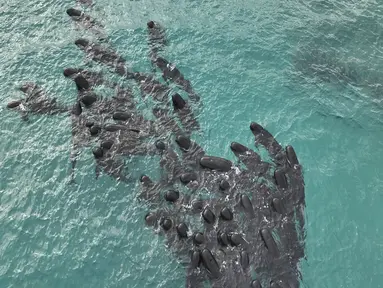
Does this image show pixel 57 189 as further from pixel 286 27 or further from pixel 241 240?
pixel 286 27

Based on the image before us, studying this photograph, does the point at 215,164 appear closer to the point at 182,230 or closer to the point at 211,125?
the point at 211,125

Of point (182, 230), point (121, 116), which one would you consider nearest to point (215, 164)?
point (182, 230)

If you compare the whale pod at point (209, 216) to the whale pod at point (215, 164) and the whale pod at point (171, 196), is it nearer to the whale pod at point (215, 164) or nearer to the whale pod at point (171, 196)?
the whale pod at point (171, 196)

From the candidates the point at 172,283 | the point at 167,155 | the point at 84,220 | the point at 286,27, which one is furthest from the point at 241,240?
the point at 286,27

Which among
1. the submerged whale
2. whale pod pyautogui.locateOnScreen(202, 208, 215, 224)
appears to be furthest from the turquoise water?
whale pod pyautogui.locateOnScreen(202, 208, 215, 224)

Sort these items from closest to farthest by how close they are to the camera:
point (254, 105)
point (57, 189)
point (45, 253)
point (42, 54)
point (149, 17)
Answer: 1. point (45, 253)
2. point (57, 189)
3. point (254, 105)
4. point (42, 54)
5. point (149, 17)

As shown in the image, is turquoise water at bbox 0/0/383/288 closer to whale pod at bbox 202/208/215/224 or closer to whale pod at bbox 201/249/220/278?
whale pod at bbox 201/249/220/278

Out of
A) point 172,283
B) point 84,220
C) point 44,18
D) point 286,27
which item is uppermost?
point 44,18
